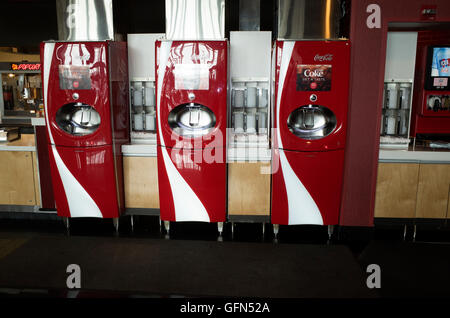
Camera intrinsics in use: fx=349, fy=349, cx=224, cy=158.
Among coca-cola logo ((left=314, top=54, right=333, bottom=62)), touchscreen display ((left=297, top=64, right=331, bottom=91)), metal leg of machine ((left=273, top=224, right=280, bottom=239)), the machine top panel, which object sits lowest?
metal leg of machine ((left=273, top=224, right=280, bottom=239))

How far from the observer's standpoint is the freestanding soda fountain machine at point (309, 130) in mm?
3328

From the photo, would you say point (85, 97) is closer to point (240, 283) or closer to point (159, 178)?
point (159, 178)

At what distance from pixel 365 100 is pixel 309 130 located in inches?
24.2

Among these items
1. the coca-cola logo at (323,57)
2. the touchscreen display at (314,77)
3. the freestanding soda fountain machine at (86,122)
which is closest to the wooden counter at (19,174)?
the freestanding soda fountain machine at (86,122)

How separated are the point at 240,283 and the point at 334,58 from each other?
2.75 m

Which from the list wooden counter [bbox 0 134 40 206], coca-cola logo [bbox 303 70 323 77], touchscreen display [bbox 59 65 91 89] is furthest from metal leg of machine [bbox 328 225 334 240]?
wooden counter [bbox 0 134 40 206]

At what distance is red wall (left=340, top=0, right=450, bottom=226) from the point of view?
10.8 feet

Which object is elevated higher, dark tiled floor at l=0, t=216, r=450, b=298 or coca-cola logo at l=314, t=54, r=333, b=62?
coca-cola logo at l=314, t=54, r=333, b=62


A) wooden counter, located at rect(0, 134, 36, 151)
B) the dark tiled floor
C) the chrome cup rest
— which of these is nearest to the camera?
the dark tiled floor

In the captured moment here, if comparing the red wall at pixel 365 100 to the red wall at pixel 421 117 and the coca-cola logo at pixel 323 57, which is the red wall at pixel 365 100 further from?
the red wall at pixel 421 117

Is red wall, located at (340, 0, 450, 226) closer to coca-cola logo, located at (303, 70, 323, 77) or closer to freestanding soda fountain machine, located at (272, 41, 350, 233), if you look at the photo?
freestanding soda fountain machine, located at (272, 41, 350, 233)

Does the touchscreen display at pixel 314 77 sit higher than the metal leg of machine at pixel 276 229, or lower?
higher

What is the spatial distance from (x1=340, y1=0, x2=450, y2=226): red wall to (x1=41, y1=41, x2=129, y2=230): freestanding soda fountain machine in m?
2.41

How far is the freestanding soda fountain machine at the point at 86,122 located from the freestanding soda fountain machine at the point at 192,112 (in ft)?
1.69
